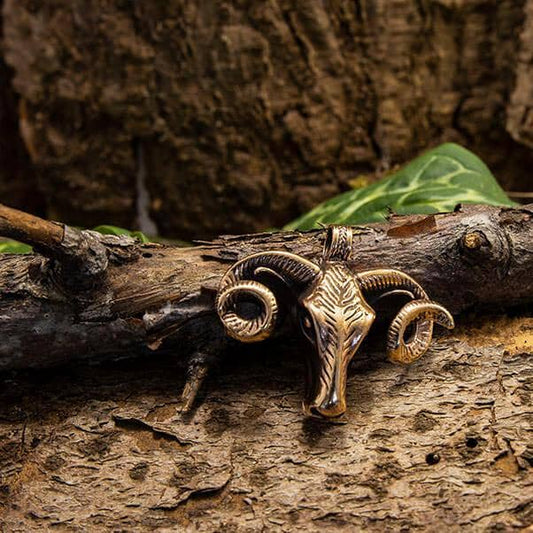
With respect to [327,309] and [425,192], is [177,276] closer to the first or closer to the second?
[327,309]

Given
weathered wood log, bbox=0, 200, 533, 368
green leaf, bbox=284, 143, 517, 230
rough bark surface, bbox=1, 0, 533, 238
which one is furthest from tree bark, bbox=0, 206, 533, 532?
rough bark surface, bbox=1, 0, 533, 238

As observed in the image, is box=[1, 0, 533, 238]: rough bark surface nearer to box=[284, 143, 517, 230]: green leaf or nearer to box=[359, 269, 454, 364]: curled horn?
box=[284, 143, 517, 230]: green leaf

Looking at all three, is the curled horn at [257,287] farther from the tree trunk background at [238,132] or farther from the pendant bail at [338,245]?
the tree trunk background at [238,132]

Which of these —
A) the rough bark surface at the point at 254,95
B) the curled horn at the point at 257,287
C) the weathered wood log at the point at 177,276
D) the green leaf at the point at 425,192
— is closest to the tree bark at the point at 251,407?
the weathered wood log at the point at 177,276

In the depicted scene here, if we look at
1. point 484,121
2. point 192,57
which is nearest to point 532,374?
point 484,121

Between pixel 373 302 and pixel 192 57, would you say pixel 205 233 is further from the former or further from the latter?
pixel 373 302

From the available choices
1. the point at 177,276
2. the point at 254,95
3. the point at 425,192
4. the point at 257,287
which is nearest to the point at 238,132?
the point at 254,95
